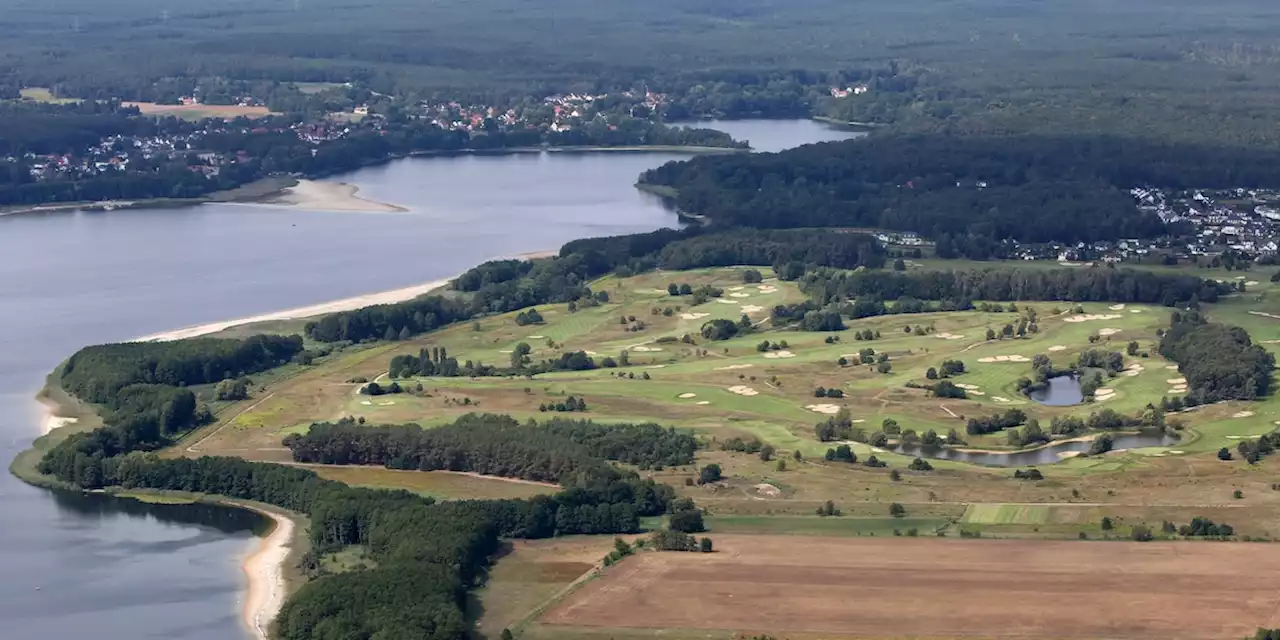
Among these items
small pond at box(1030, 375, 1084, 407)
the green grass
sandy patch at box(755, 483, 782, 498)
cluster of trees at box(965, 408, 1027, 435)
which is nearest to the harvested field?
the green grass

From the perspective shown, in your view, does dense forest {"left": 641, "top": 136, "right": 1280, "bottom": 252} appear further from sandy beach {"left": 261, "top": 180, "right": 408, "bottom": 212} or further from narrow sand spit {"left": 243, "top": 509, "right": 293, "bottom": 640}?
narrow sand spit {"left": 243, "top": 509, "right": 293, "bottom": 640}

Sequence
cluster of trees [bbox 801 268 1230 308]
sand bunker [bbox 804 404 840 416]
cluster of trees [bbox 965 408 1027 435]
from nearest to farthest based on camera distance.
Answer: cluster of trees [bbox 965 408 1027 435] < sand bunker [bbox 804 404 840 416] < cluster of trees [bbox 801 268 1230 308]

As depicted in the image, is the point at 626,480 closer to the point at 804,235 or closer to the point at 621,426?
the point at 621,426

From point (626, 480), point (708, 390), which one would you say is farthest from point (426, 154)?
point (626, 480)

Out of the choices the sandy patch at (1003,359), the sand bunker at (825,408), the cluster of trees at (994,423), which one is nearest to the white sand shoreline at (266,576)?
the sand bunker at (825,408)

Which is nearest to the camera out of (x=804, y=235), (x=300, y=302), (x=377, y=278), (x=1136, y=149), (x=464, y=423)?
(x=464, y=423)

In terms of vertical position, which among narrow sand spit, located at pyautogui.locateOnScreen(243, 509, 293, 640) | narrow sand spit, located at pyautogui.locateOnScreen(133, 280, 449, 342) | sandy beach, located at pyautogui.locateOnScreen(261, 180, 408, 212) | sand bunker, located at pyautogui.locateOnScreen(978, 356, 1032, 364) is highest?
narrow sand spit, located at pyautogui.locateOnScreen(243, 509, 293, 640)
